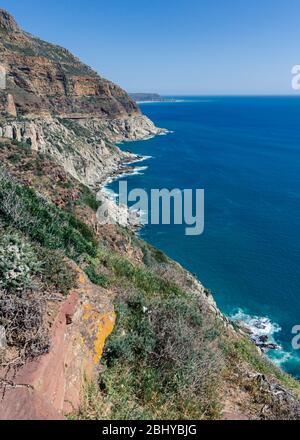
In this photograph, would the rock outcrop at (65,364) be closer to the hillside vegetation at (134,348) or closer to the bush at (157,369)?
the hillside vegetation at (134,348)

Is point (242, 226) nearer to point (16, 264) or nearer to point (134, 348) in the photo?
point (134, 348)

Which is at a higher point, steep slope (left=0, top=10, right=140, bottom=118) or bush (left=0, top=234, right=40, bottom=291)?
steep slope (left=0, top=10, right=140, bottom=118)

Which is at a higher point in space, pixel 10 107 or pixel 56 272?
pixel 10 107

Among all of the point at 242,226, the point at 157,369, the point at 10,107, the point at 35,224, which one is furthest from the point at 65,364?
the point at 10,107

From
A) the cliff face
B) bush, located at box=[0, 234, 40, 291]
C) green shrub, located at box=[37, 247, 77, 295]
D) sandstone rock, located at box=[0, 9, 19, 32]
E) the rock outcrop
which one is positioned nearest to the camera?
the rock outcrop

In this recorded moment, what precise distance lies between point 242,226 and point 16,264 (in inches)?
1830

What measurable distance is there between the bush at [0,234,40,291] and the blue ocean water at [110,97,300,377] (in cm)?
2538

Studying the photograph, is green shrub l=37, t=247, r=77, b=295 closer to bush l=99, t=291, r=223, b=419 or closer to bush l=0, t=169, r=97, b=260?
bush l=0, t=169, r=97, b=260

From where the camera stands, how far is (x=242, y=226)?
5025 centimetres

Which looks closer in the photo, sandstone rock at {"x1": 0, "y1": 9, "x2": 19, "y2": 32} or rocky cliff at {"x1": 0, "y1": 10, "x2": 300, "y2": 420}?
rocky cliff at {"x1": 0, "y1": 10, "x2": 300, "y2": 420}

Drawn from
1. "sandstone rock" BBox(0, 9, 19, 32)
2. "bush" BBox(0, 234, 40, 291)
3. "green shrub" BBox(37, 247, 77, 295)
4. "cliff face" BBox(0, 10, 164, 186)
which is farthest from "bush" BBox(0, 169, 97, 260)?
"sandstone rock" BBox(0, 9, 19, 32)

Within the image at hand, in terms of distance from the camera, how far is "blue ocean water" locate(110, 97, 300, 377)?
3400 centimetres

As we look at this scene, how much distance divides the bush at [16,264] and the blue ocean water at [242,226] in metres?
25.4

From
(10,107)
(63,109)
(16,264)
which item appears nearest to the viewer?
(16,264)
